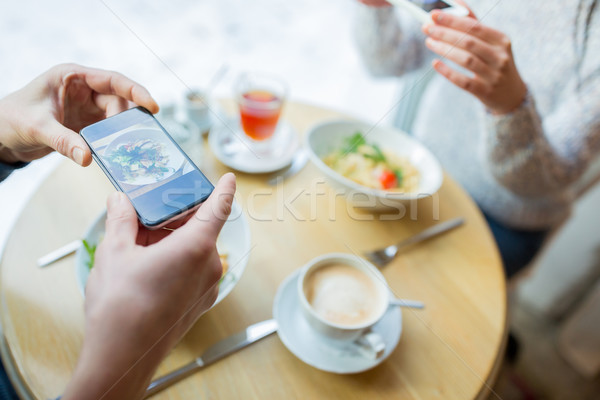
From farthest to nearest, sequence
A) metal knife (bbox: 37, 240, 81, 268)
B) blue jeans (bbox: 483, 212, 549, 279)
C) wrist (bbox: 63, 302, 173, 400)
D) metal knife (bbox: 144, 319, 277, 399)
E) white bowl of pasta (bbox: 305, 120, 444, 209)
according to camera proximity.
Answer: blue jeans (bbox: 483, 212, 549, 279) → white bowl of pasta (bbox: 305, 120, 444, 209) → metal knife (bbox: 37, 240, 81, 268) → metal knife (bbox: 144, 319, 277, 399) → wrist (bbox: 63, 302, 173, 400)

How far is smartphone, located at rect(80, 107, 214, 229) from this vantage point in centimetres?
44

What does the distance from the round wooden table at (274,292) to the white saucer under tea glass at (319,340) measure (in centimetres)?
2

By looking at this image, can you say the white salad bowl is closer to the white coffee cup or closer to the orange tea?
the white coffee cup

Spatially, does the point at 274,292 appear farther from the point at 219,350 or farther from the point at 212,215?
the point at 212,215

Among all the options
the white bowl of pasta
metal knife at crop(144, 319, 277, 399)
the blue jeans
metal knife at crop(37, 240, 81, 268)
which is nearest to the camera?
metal knife at crop(144, 319, 277, 399)

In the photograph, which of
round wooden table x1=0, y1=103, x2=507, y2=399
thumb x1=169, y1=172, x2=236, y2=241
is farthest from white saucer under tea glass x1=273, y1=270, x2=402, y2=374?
thumb x1=169, y1=172, x2=236, y2=241

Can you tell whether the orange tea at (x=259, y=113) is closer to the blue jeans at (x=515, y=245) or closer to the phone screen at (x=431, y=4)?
the phone screen at (x=431, y=4)

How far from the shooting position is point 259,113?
80 cm

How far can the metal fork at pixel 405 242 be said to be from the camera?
667 mm

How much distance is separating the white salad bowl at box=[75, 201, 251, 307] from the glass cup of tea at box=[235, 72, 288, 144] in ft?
0.87

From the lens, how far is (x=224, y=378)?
511 millimetres

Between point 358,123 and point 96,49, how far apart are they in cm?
123

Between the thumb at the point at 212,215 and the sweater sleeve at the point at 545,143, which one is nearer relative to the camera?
the thumb at the point at 212,215

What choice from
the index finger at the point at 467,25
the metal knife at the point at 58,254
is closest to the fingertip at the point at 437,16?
the index finger at the point at 467,25
